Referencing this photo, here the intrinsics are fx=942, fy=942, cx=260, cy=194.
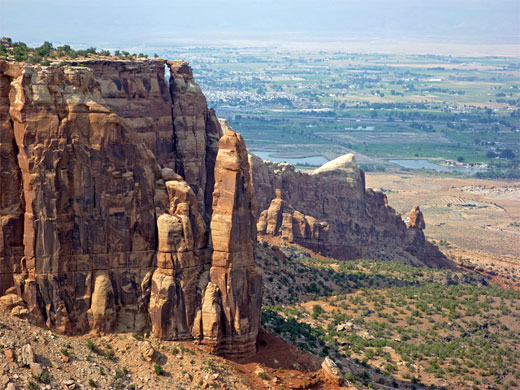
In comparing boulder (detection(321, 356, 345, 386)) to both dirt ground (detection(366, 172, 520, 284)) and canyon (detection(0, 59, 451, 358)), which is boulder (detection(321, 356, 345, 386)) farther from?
dirt ground (detection(366, 172, 520, 284))

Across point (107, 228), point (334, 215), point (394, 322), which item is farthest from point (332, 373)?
point (334, 215)

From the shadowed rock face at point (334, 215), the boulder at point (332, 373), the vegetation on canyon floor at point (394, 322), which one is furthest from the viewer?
the shadowed rock face at point (334, 215)

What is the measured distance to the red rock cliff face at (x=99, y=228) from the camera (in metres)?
49.4

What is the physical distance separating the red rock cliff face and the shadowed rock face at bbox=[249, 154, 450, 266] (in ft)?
154

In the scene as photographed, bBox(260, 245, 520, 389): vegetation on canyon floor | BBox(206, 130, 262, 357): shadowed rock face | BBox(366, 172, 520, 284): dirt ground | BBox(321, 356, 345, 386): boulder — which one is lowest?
BBox(366, 172, 520, 284): dirt ground

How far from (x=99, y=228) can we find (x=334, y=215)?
61599 millimetres

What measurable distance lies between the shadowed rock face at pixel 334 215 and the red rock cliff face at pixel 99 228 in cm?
4699

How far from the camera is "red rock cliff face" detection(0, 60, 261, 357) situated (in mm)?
49375

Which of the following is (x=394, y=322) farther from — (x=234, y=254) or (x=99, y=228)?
(x=99, y=228)

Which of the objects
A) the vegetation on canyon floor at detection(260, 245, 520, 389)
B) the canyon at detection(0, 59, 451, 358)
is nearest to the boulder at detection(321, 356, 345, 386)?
the vegetation on canyon floor at detection(260, 245, 520, 389)

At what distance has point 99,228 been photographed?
50906 mm

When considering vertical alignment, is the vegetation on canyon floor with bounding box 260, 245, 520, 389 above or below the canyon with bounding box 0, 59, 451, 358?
below

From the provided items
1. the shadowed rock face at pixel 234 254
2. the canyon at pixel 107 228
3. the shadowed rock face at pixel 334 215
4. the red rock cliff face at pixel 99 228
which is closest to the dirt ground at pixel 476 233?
the shadowed rock face at pixel 334 215

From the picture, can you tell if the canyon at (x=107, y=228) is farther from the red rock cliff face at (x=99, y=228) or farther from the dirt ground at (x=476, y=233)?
the dirt ground at (x=476, y=233)
